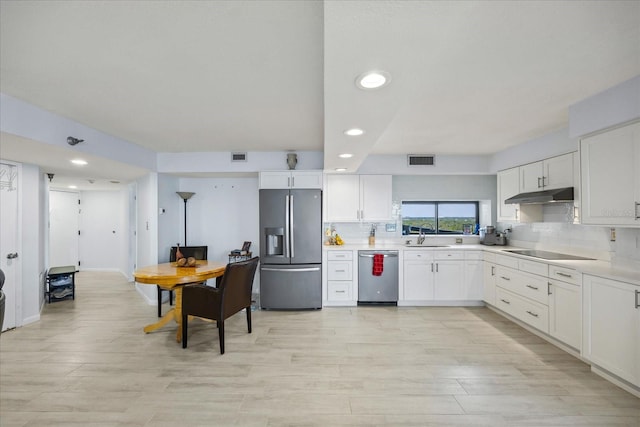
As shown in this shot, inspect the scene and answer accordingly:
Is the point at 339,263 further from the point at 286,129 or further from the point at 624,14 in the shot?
the point at 624,14

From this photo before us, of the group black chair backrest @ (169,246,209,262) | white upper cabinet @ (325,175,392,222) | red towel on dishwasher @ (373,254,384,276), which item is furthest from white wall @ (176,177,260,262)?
red towel on dishwasher @ (373,254,384,276)

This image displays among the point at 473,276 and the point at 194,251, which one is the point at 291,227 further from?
the point at 473,276

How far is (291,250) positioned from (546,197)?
3.29m

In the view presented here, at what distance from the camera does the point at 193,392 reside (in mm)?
2309

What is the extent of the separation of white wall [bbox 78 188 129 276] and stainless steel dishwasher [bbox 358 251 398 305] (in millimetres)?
6079

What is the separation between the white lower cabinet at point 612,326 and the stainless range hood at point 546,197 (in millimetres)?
1089

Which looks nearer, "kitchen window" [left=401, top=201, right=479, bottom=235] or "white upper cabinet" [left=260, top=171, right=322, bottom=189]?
"white upper cabinet" [left=260, top=171, right=322, bottom=189]

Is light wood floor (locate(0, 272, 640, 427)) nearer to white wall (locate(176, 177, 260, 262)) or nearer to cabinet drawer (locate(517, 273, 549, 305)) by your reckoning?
cabinet drawer (locate(517, 273, 549, 305))

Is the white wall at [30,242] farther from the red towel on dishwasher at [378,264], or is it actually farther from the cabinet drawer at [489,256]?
the cabinet drawer at [489,256]

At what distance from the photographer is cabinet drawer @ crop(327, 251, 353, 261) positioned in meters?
4.50

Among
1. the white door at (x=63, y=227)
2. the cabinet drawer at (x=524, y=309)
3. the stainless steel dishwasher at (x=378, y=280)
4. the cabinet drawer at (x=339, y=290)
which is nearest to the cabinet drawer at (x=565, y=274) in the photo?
the cabinet drawer at (x=524, y=309)

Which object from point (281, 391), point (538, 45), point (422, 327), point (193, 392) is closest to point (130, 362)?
point (193, 392)

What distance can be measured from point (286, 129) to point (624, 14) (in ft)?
9.06

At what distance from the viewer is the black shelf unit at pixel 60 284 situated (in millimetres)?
4738
